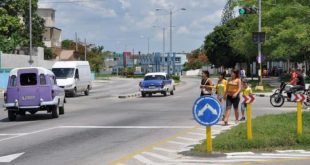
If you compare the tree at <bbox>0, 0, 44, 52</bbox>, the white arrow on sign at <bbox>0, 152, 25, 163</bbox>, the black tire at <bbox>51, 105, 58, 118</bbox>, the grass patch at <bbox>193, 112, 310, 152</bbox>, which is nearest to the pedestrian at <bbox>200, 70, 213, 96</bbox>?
the grass patch at <bbox>193, 112, 310, 152</bbox>

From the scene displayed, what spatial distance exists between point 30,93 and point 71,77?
20.6 m

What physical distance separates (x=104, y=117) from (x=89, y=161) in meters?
11.5

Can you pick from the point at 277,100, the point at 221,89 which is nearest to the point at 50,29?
the point at 277,100

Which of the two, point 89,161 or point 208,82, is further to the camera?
point 208,82

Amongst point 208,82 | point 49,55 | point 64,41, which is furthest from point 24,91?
point 64,41

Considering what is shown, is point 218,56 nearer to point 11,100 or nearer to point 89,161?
point 11,100

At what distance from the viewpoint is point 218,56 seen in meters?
106

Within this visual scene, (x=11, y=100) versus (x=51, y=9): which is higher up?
(x=51, y=9)

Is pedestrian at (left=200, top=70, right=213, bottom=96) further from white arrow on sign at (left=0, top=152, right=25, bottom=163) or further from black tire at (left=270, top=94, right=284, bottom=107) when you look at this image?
white arrow on sign at (left=0, top=152, right=25, bottom=163)

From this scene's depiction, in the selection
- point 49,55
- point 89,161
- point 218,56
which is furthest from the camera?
point 218,56

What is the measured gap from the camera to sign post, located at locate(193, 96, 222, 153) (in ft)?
40.6

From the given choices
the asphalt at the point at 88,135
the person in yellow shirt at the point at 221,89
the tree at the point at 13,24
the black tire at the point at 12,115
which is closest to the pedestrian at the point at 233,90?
the person in yellow shirt at the point at 221,89

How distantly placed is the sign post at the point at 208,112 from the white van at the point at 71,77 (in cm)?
3013

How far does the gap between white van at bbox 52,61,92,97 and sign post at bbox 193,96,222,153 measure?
3013 centimetres
